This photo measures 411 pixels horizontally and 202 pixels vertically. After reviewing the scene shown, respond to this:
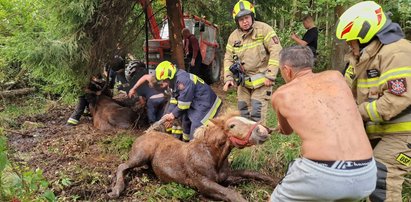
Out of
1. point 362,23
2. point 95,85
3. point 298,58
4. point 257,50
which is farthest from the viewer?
point 95,85

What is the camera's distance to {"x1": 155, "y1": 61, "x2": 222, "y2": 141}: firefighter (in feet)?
19.6

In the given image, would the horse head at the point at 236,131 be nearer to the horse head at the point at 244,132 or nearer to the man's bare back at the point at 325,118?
the horse head at the point at 244,132

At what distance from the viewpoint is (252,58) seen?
19.5 feet

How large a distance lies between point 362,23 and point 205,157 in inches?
89.8

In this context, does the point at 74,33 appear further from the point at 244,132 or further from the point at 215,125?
the point at 244,132

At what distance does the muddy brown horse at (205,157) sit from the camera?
4176 millimetres

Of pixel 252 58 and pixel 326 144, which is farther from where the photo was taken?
pixel 252 58

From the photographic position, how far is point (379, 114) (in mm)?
3350

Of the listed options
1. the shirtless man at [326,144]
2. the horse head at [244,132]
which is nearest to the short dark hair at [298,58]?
the shirtless man at [326,144]

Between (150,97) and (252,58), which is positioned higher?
(252,58)

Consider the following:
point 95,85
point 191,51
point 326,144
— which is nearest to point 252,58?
point 326,144

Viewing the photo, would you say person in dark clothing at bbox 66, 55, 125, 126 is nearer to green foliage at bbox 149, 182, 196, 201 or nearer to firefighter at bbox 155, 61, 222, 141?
firefighter at bbox 155, 61, 222, 141

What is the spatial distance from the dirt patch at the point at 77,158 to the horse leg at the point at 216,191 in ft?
2.50


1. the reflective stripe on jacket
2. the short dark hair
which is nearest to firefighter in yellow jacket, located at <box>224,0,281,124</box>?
the reflective stripe on jacket
